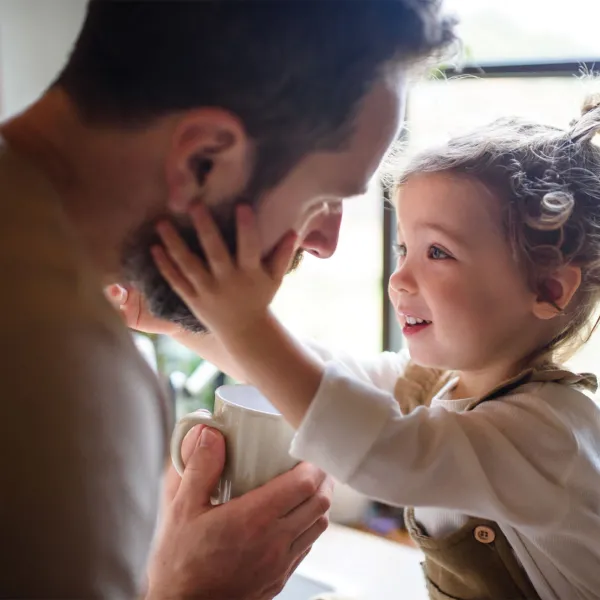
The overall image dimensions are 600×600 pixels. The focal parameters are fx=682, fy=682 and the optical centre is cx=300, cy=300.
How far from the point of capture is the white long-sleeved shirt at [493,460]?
658 millimetres

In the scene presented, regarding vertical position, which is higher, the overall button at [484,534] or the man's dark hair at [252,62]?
the man's dark hair at [252,62]

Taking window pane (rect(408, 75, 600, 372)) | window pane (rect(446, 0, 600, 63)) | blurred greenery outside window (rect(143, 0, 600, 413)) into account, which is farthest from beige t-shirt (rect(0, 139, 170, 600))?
window pane (rect(446, 0, 600, 63))

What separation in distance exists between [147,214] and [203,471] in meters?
0.28

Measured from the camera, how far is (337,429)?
65 cm

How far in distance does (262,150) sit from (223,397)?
27 cm

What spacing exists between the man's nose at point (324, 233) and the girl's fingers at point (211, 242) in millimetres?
119

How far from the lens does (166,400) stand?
0.54 meters

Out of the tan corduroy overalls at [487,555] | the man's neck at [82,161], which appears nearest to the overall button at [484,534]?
the tan corduroy overalls at [487,555]

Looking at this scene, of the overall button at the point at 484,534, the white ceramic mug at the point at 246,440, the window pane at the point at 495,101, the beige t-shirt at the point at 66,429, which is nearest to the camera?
the beige t-shirt at the point at 66,429

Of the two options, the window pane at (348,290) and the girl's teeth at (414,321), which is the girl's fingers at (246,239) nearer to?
the girl's teeth at (414,321)

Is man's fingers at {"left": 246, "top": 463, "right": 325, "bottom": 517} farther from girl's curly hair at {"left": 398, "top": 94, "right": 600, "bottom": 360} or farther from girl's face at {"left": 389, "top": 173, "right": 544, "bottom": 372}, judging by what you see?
girl's curly hair at {"left": 398, "top": 94, "right": 600, "bottom": 360}

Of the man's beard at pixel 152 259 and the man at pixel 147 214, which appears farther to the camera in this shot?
the man's beard at pixel 152 259

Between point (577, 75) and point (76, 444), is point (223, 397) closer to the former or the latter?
point (76, 444)

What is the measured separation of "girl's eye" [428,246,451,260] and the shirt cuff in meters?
0.23
